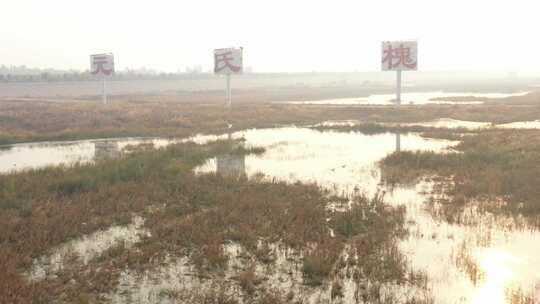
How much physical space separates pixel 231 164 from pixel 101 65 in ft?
138

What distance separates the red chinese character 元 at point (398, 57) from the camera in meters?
48.4

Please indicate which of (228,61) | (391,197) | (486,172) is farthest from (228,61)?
(391,197)

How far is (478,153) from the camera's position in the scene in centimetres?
1877

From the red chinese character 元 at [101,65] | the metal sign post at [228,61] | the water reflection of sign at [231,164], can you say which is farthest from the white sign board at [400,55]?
the water reflection of sign at [231,164]

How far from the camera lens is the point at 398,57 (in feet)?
160

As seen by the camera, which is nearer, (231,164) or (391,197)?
(391,197)

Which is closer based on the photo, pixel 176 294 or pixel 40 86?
A: pixel 176 294

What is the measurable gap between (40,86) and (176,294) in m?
87.9

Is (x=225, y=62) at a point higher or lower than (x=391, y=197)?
higher

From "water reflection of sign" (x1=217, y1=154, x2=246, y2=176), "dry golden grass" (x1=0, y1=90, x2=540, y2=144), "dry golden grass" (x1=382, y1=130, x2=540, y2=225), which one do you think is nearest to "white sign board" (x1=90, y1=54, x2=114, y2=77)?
"dry golden grass" (x1=0, y1=90, x2=540, y2=144)

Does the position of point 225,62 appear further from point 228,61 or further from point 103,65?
point 103,65

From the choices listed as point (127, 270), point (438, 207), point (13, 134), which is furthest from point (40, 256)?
point (13, 134)

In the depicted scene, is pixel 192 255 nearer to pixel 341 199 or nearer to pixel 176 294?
pixel 176 294

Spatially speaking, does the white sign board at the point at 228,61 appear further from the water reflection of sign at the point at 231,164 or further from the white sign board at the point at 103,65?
→ the water reflection of sign at the point at 231,164
